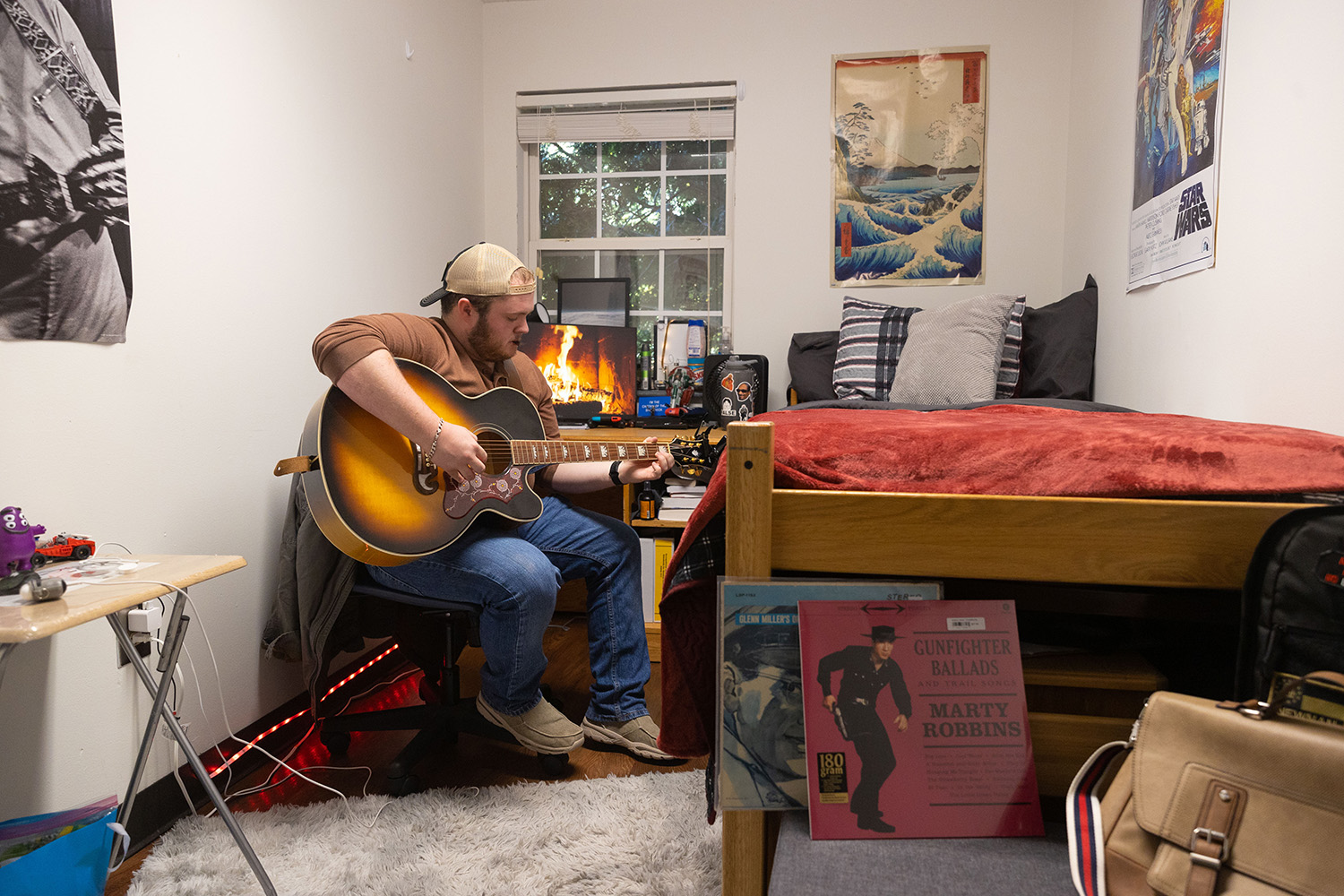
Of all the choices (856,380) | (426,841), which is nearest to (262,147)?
(426,841)

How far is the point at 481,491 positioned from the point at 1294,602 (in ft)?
4.72

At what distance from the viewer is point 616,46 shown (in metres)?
3.24

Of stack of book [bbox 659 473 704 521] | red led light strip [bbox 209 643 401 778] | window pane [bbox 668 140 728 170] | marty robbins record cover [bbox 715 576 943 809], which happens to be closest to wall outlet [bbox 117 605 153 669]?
red led light strip [bbox 209 643 401 778]

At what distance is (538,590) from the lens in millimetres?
1714

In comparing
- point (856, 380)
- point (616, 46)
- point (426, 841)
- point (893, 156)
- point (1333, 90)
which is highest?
point (616, 46)

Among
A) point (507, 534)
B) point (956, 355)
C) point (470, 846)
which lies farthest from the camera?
point (956, 355)

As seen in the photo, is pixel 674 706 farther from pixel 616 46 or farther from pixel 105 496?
pixel 616 46

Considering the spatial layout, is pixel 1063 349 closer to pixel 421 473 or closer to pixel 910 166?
pixel 910 166

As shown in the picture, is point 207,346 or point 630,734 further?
point 630,734

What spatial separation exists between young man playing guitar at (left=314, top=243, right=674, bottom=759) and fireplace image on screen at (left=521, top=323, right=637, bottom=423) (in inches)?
38.4

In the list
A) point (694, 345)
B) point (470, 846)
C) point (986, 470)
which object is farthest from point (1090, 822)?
point (694, 345)

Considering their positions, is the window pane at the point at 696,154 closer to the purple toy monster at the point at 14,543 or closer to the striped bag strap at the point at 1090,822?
the purple toy monster at the point at 14,543

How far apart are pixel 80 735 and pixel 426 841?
2.13 feet

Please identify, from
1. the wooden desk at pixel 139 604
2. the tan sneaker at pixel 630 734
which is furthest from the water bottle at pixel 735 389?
the wooden desk at pixel 139 604
